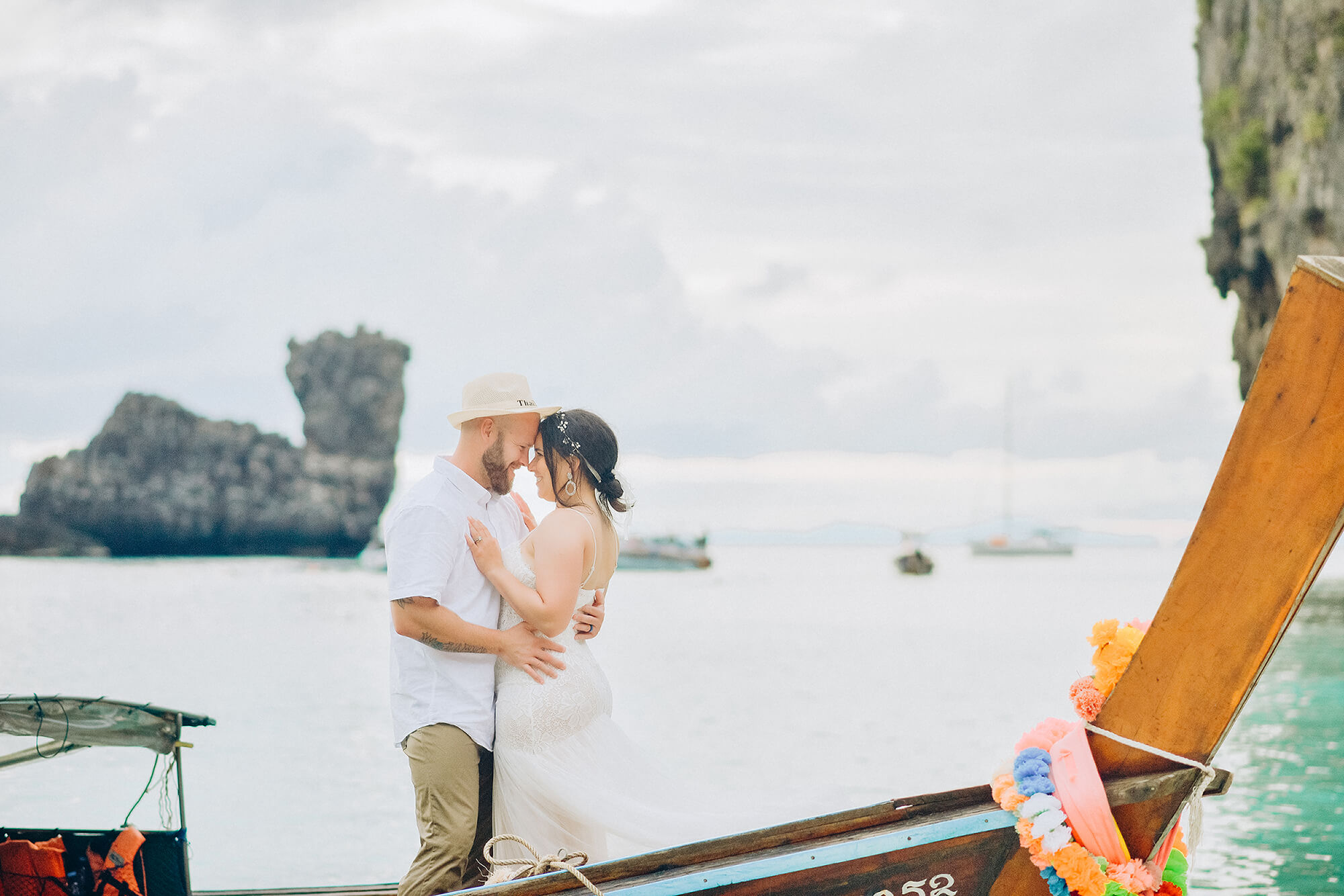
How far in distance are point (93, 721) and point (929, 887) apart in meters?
3.31

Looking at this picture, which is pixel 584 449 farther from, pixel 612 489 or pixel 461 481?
pixel 461 481

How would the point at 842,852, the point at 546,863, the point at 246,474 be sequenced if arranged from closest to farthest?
the point at 842,852
the point at 546,863
the point at 246,474

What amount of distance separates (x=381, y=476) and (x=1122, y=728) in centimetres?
9571

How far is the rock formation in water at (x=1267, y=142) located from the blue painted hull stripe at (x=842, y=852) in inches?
770

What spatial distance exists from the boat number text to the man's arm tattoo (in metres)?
1.57

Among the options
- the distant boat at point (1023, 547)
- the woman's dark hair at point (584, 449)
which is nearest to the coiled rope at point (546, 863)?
the woman's dark hair at point (584, 449)

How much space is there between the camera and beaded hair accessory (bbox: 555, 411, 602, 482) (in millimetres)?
4230

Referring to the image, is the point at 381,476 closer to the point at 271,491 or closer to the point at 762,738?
the point at 271,491

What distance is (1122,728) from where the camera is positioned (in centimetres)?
354

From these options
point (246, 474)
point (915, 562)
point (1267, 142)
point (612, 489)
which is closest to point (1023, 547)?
point (915, 562)

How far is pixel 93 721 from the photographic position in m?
4.74

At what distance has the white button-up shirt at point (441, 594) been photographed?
4.09 m

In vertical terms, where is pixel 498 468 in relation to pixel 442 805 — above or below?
above

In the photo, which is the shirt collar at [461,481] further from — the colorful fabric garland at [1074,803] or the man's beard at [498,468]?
the colorful fabric garland at [1074,803]
